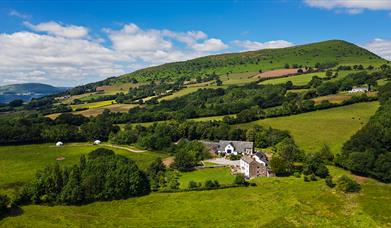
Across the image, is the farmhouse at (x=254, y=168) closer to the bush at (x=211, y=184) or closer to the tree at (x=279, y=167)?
the tree at (x=279, y=167)

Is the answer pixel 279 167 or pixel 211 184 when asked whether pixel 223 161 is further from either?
pixel 211 184

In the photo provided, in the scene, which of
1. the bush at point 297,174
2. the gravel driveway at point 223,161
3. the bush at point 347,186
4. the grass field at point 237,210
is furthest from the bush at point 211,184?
the bush at point 347,186

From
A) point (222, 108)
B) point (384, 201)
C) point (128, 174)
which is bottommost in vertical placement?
point (384, 201)

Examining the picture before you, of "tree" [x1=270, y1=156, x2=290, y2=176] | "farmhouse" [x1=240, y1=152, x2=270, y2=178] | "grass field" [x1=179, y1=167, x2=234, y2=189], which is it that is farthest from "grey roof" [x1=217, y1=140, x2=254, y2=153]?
Answer: "tree" [x1=270, y1=156, x2=290, y2=176]

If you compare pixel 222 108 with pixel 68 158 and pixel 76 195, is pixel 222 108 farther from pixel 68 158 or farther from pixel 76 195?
pixel 76 195

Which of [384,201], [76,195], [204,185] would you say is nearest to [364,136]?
[384,201]

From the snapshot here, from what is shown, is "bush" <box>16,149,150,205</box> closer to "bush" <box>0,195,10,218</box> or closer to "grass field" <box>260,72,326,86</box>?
"bush" <box>0,195,10,218</box>
